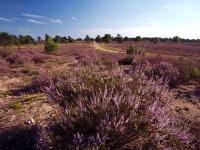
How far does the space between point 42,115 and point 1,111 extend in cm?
143

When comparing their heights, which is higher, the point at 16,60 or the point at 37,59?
the point at 16,60

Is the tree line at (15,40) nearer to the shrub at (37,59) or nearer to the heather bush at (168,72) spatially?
the shrub at (37,59)

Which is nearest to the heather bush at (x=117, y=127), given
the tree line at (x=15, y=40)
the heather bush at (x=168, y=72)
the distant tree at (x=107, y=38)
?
the heather bush at (x=168, y=72)

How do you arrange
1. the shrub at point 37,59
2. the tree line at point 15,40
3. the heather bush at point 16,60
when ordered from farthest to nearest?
the tree line at point 15,40 → the shrub at point 37,59 → the heather bush at point 16,60

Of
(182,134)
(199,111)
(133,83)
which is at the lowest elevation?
(199,111)

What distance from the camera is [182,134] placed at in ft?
11.4

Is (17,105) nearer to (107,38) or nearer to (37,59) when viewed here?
(37,59)

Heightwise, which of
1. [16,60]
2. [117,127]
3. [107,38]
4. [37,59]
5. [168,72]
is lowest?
[37,59]

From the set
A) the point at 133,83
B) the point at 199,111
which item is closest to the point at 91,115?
the point at 133,83

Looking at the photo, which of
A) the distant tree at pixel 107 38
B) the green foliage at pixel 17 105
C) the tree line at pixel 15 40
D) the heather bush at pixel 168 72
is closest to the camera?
the green foliage at pixel 17 105

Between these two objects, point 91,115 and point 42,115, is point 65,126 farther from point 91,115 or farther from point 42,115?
point 42,115

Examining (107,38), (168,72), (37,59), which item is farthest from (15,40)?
(168,72)

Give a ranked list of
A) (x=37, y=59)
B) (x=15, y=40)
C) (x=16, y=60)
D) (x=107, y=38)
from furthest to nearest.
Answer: (x=107, y=38), (x=15, y=40), (x=37, y=59), (x=16, y=60)

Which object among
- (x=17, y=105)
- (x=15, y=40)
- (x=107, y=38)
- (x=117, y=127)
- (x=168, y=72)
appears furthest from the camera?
(x=107, y=38)
